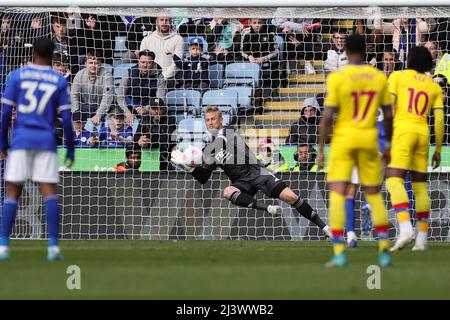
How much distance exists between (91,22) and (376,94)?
30.3 feet

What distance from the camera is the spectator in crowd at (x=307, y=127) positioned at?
18266mm

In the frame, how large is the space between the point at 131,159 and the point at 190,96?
1.58 metres

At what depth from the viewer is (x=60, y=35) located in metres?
18.5

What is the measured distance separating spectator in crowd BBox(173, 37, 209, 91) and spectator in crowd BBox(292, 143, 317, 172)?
2.00m

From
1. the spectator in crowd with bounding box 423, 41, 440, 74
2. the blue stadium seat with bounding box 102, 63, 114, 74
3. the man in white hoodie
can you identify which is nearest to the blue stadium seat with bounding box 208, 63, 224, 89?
the man in white hoodie

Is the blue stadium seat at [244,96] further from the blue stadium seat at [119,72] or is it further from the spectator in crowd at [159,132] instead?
the blue stadium seat at [119,72]

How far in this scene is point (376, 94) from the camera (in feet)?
34.0

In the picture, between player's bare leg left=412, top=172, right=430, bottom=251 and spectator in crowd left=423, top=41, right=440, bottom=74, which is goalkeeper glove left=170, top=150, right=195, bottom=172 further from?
player's bare leg left=412, top=172, right=430, bottom=251

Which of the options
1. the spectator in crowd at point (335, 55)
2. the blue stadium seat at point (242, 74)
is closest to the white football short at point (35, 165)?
the blue stadium seat at point (242, 74)

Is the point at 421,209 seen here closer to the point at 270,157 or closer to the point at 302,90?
the point at 270,157

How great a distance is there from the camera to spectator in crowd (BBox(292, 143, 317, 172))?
17.9 m
